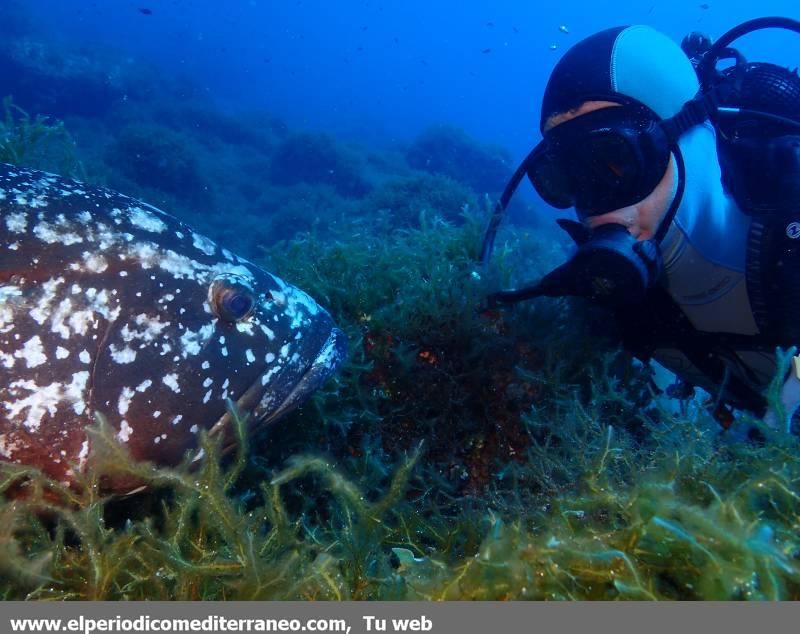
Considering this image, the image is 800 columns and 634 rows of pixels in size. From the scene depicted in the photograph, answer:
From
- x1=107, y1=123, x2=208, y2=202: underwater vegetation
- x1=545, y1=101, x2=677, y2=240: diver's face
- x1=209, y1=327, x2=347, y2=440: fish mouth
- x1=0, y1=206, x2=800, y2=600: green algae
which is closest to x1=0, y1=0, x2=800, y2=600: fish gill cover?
x1=0, y1=206, x2=800, y2=600: green algae

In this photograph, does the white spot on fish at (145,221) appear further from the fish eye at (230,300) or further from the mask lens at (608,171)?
the mask lens at (608,171)

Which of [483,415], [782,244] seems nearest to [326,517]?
[483,415]

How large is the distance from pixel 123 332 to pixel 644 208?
3.43 meters

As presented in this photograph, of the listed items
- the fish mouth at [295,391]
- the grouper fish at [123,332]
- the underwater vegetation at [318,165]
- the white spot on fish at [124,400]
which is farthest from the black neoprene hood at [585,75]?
the underwater vegetation at [318,165]

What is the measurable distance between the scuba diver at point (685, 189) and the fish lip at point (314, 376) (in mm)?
1447

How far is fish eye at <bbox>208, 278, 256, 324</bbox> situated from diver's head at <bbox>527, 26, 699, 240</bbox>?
2.54m

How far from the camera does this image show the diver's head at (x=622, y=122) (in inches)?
141

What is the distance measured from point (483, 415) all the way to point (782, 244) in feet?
8.06

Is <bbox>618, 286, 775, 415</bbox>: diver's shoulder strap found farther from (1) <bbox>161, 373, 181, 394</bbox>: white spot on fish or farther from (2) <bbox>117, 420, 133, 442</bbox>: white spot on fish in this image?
(2) <bbox>117, 420, 133, 442</bbox>: white spot on fish

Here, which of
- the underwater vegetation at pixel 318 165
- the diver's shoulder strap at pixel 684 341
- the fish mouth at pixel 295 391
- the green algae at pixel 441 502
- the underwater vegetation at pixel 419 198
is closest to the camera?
the green algae at pixel 441 502

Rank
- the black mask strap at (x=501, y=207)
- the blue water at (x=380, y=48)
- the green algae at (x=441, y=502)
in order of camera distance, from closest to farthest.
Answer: the green algae at (x=441, y=502) < the black mask strap at (x=501, y=207) < the blue water at (x=380, y=48)

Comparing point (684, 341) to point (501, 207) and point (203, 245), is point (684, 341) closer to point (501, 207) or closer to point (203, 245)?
point (501, 207)

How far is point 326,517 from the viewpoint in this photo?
3.71 m
